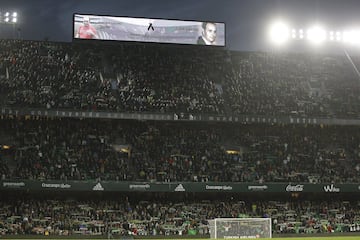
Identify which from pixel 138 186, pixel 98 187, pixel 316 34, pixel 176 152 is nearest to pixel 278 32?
pixel 316 34

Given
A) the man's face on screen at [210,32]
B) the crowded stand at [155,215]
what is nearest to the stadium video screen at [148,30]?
the man's face on screen at [210,32]

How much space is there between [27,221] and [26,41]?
65.4 ft

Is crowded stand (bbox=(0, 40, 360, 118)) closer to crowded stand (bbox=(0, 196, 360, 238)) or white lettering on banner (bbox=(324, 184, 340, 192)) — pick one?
white lettering on banner (bbox=(324, 184, 340, 192))

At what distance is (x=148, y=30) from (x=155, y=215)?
1840 cm

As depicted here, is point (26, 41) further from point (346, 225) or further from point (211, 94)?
point (346, 225)

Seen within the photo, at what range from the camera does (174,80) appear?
50.1 m

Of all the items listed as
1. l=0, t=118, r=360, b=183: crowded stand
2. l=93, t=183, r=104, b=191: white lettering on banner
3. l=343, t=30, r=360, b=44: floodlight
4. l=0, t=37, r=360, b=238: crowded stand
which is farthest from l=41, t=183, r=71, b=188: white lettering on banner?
l=343, t=30, r=360, b=44: floodlight

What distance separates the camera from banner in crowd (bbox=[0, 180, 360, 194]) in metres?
39.1

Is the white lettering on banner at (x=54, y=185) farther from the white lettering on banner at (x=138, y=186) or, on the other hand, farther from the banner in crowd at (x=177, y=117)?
the banner in crowd at (x=177, y=117)

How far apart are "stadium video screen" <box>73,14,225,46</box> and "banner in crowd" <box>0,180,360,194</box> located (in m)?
15.0

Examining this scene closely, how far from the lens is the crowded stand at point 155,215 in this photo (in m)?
37.8

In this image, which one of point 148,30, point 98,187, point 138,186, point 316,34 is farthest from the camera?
point 316,34

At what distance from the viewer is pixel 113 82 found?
48.7 m

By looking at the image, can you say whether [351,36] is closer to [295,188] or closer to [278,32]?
[278,32]
